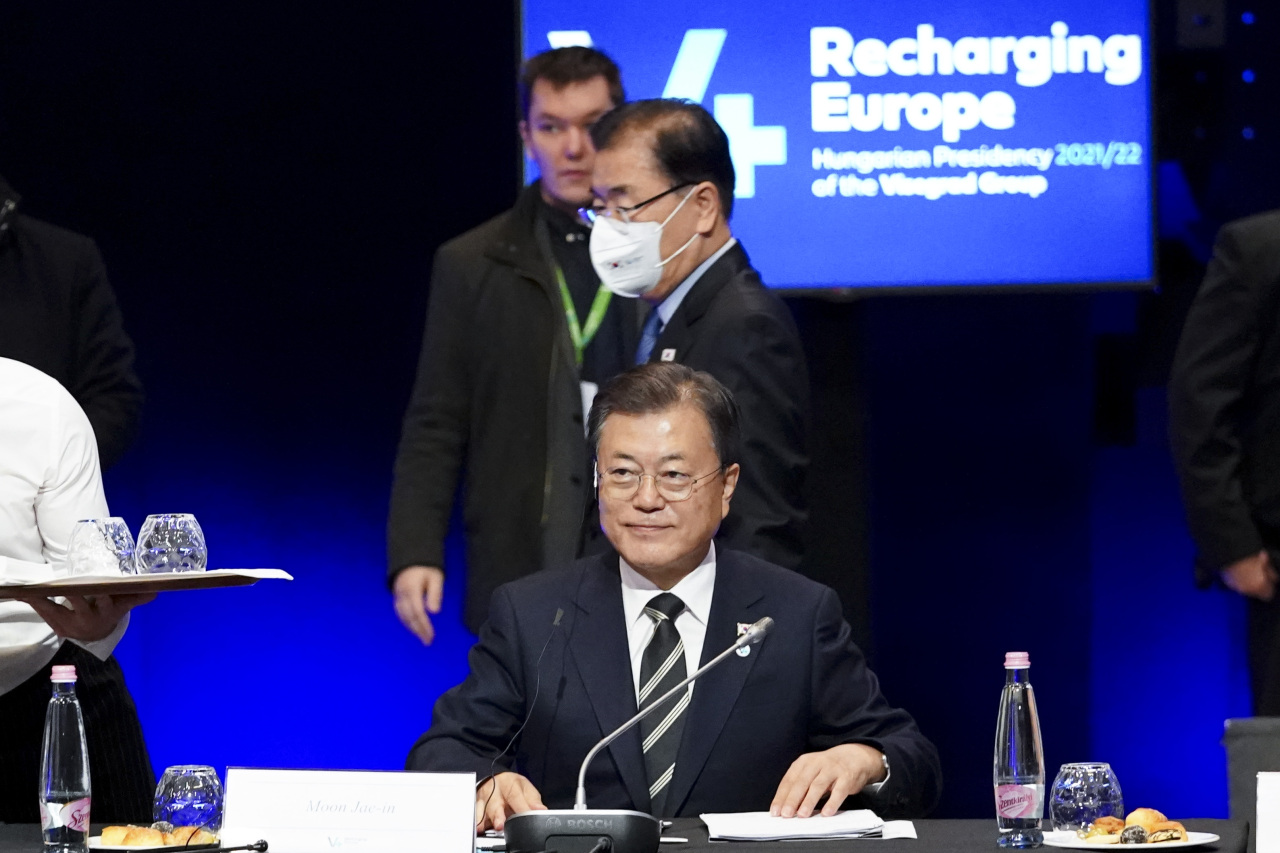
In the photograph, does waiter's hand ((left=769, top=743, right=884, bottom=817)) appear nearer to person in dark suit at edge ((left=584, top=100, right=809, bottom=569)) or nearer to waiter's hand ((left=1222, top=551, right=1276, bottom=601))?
person in dark suit at edge ((left=584, top=100, right=809, bottom=569))

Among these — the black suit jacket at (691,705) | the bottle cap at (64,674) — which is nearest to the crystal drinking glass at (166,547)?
the bottle cap at (64,674)

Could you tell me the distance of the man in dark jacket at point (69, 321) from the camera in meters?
4.36

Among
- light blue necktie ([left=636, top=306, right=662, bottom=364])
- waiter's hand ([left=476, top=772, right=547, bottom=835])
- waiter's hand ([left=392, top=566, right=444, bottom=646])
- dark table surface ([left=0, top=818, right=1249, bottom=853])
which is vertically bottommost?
dark table surface ([left=0, top=818, right=1249, bottom=853])

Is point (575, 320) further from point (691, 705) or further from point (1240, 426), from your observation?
point (691, 705)

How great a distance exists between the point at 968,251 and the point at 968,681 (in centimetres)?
111

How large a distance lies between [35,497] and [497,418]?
5.86 ft

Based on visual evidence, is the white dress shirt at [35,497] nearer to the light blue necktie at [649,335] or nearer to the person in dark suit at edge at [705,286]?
the person in dark suit at edge at [705,286]

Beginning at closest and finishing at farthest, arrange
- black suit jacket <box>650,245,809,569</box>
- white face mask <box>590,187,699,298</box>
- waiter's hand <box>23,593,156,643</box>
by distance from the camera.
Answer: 1. waiter's hand <box>23,593,156,643</box>
2. black suit jacket <box>650,245,809,569</box>
3. white face mask <box>590,187,699,298</box>

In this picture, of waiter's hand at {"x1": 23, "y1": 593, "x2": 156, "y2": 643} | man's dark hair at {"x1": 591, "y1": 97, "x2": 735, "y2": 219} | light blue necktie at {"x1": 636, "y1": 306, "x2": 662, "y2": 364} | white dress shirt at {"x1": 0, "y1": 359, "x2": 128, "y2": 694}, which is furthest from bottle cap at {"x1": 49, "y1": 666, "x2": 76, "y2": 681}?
man's dark hair at {"x1": 591, "y1": 97, "x2": 735, "y2": 219}

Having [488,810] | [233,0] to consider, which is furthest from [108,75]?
[488,810]

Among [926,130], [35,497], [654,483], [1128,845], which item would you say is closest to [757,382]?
[926,130]

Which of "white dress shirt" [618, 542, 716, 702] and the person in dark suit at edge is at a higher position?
the person in dark suit at edge

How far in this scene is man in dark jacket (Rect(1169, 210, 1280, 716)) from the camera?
407cm

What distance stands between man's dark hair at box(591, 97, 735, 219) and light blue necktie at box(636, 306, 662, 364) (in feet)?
0.98
